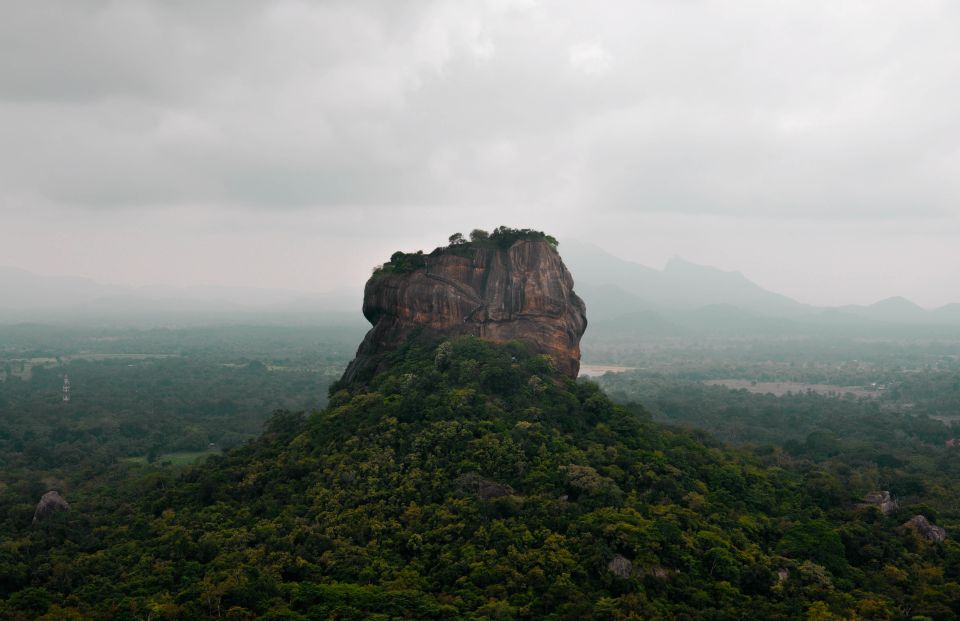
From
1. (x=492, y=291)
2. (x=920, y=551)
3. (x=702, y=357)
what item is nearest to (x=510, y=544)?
(x=920, y=551)

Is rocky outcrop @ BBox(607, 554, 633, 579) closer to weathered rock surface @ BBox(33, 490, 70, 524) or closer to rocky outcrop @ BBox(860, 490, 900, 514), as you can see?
rocky outcrop @ BBox(860, 490, 900, 514)

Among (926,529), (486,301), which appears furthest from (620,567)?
(486,301)

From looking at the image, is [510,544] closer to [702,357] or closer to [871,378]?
[871,378]

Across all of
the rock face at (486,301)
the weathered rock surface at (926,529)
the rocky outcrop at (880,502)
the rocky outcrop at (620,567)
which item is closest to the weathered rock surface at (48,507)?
the rock face at (486,301)

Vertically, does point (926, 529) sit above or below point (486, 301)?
below

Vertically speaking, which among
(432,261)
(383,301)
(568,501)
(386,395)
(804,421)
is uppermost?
(432,261)

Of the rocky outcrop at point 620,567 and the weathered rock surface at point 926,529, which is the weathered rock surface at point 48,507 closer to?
the rocky outcrop at point 620,567

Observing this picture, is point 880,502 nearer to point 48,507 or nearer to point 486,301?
point 486,301
